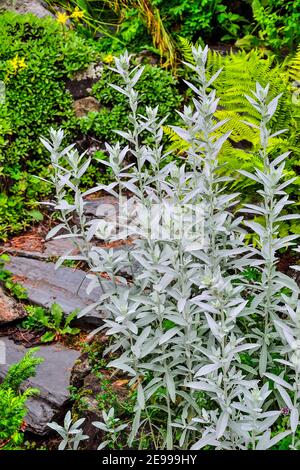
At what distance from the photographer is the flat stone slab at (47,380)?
329cm

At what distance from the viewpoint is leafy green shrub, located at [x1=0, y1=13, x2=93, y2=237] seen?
200 inches

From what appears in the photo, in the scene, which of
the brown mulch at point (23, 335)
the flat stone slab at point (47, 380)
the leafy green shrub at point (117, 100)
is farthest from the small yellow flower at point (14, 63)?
the flat stone slab at point (47, 380)

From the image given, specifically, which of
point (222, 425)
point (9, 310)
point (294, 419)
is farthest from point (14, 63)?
point (294, 419)

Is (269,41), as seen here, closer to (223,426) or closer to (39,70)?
(39,70)

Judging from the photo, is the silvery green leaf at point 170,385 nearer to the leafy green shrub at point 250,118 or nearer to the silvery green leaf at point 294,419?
the silvery green leaf at point 294,419

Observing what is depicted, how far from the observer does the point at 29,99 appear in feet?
17.3

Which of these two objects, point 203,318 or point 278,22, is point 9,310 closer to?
point 203,318

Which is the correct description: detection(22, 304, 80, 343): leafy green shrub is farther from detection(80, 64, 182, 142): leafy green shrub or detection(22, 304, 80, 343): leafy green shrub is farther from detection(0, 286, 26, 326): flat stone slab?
detection(80, 64, 182, 142): leafy green shrub

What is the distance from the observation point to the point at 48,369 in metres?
3.58

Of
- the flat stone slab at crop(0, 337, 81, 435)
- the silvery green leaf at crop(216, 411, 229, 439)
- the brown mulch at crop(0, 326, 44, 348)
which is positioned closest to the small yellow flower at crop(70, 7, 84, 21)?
A: the brown mulch at crop(0, 326, 44, 348)

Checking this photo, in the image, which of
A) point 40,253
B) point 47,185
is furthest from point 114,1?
point 40,253

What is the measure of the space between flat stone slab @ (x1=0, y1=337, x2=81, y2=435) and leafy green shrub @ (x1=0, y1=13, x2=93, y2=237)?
1345 millimetres

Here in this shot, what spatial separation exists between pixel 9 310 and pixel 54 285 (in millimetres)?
378
